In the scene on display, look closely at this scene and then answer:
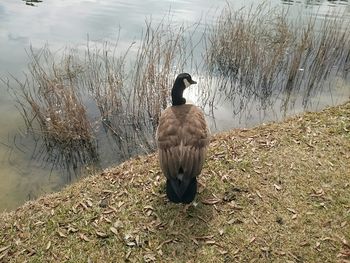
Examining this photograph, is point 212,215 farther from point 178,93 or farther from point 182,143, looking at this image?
point 178,93

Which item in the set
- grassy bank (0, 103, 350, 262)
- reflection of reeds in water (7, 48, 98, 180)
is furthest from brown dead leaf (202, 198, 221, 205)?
reflection of reeds in water (7, 48, 98, 180)

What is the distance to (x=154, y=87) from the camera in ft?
30.6

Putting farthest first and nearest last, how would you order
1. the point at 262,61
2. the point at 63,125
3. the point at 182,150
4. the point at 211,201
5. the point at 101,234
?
the point at 262,61, the point at 63,125, the point at 211,201, the point at 101,234, the point at 182,150

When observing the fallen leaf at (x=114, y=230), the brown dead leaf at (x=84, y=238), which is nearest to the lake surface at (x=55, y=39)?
the brown dead leaf at (x=84, y=238)

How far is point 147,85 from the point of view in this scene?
30.3 ft

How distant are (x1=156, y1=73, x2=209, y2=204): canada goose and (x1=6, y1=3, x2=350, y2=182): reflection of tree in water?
3.63 m

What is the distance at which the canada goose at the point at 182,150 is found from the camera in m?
4.41

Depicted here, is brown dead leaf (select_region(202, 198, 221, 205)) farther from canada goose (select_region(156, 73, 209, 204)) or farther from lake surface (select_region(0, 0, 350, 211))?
lake surface (select_region(0, 0, 350, 211))

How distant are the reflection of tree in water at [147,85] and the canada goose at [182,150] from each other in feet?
11.9

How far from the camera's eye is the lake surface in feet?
24.4

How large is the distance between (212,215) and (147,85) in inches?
201

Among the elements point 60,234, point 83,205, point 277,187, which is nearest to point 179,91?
point 277,187

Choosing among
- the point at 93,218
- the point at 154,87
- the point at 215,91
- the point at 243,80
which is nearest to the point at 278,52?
the point at 243,80

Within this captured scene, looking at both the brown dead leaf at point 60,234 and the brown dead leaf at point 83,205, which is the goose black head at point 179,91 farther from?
the brown dead leaf at point 60,234
